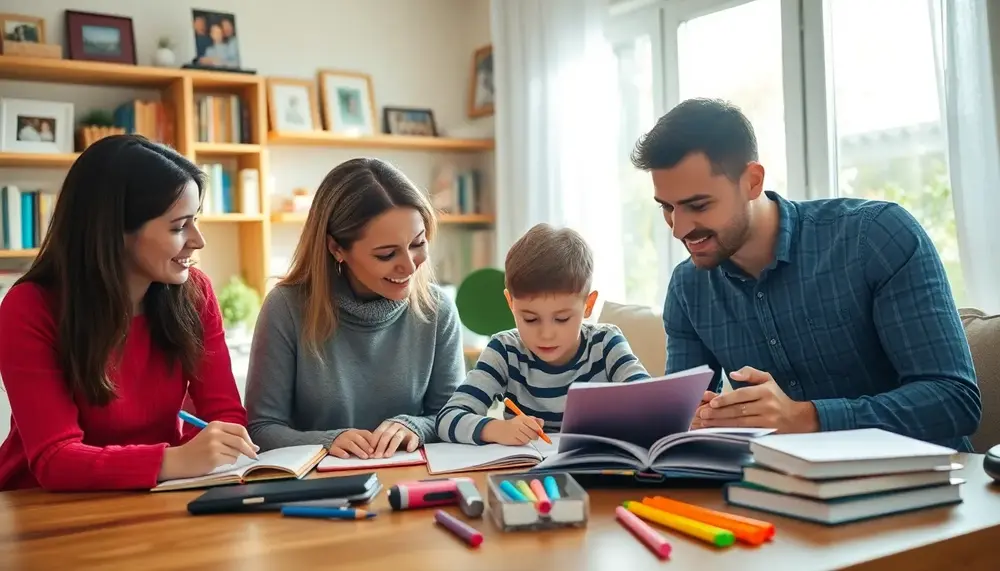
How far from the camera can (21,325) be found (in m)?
1.50

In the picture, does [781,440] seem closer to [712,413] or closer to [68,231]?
[712,413]

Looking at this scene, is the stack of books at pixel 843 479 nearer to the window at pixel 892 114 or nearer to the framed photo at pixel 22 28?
the window at pixel 892 114

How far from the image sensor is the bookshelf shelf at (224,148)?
12.7ft

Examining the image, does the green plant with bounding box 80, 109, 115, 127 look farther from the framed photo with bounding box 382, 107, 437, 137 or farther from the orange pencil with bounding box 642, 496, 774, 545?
the orange pencil with bounding box 642, 496, 774, 545

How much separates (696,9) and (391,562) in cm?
304

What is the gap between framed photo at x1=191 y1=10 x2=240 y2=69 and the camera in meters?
4.03

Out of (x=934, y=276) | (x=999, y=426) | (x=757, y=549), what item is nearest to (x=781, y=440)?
(x=757, y=549)

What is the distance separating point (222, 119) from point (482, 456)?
302 cm

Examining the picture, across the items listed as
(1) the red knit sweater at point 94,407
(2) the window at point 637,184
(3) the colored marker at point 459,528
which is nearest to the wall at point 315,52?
(2) the window at point 637,184

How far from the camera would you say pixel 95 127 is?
3740mm

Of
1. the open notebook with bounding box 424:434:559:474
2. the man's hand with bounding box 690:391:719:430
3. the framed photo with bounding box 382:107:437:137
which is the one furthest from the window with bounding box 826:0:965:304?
the framed photo with bounding box 382:107:437:137

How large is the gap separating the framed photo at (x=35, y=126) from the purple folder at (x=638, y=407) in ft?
10.3

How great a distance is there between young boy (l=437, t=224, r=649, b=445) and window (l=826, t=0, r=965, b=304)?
55.4 inches

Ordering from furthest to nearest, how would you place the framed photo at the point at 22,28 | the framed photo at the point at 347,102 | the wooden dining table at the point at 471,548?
the framed photo at the point at 347,102
the framed photo at the point at 22,28
the wooden dining table at the point at 471,548
